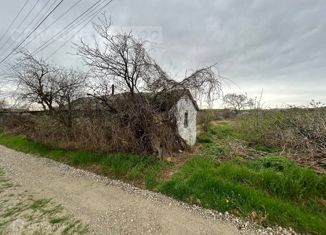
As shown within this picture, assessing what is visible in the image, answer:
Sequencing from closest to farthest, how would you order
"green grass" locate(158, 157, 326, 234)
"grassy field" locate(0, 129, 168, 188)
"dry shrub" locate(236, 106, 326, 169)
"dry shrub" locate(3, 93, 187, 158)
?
"green grass" locate(158, 157, 326, 234)
"grassy field" locate(0, 129, 168, 188)
"dry shrub" locate(236, 106, 326, 169)
"dry shrub" locate(3, 93, 187, 158)

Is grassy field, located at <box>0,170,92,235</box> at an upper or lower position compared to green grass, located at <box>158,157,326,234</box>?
lower

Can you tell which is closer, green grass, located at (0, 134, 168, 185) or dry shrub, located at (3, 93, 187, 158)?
green grass, located at (0, 134, 168, 185)

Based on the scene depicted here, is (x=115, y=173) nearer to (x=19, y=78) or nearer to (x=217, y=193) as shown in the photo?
(x=217, y=193)

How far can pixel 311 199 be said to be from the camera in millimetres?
4363

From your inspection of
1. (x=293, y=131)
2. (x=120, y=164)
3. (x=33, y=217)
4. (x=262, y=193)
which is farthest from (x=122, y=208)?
(x=293, y=131)

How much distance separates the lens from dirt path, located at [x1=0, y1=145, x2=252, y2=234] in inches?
142

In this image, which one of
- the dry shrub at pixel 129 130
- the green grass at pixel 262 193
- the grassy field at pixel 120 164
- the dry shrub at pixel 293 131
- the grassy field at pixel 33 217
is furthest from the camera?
the dry shrub at pixel 129 130

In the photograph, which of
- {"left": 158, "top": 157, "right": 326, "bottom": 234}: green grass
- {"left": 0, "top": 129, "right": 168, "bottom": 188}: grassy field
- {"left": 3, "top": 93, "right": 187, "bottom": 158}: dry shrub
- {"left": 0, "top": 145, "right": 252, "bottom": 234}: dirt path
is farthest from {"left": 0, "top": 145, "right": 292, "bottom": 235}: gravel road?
{"left": 3, "top": 93, "right": 187, "bottom": 158}: dry shrub

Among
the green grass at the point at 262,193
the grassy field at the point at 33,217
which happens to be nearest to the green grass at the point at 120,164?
the green grass at the point at 262,193

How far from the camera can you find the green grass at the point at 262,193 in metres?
3.77

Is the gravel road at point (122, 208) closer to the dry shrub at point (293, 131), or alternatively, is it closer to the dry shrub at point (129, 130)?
the dry shrub at point (129, 130)

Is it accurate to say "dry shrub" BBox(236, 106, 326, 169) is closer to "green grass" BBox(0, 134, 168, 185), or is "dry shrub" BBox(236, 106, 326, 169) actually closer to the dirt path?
the dirt path

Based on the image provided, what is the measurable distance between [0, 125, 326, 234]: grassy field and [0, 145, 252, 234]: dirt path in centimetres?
45

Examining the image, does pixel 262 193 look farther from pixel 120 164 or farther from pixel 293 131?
pixel 293 131
